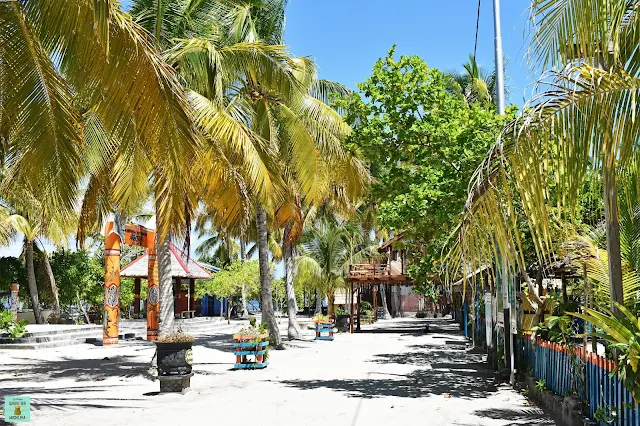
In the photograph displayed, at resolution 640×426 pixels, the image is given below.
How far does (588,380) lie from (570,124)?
13.0 feet

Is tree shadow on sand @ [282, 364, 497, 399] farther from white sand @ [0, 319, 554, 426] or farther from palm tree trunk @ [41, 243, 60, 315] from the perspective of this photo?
palm tree trunk @ [41, 243, 60, 315]

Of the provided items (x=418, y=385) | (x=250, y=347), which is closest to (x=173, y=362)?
(x=250, y=347)

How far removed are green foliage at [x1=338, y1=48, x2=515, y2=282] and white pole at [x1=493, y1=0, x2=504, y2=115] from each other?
47 cm

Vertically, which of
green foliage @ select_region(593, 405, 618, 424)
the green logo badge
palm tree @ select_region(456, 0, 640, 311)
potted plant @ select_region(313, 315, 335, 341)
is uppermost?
palm tree @ select_region(456, 0, 640, 311)

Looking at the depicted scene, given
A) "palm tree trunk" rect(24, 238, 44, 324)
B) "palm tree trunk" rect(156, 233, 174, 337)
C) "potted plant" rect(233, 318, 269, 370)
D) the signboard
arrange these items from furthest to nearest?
"palm tree trunk" rect(24, 238, 44, 324), the signboard, "potted plant" rect(233, 318, 269, 370), "palm tree trunk" rect(156, 233, 174, 337)

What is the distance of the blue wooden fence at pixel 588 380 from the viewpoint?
668cm

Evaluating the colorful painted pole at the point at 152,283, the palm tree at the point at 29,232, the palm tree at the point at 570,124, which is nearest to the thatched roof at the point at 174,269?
the palm tree at the point at 29,232

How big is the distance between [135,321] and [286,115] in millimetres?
22008

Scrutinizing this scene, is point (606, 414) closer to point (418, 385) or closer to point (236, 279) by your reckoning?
point (418, 385)

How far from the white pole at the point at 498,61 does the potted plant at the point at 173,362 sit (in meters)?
7.49

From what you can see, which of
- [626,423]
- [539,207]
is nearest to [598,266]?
[626,423]

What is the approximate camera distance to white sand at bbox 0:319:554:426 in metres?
10.2

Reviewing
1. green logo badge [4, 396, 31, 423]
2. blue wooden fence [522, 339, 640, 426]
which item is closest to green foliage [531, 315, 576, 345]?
blue wooden fence [522, 339, 640, 426]

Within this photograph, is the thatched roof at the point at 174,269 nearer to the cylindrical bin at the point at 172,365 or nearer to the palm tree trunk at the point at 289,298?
the palm tree trunk at the point at 289,298
